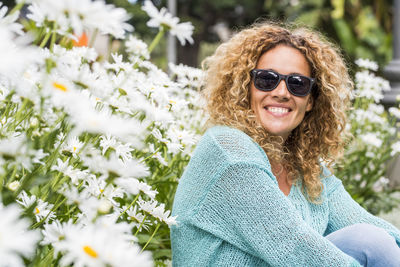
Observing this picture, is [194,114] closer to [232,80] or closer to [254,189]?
Result: [232,80]

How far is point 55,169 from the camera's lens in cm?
116

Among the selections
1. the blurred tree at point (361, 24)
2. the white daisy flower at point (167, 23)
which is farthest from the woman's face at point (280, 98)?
the blurred tree at point (361, 24)

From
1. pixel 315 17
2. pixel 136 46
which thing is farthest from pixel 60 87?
pixel 315 17

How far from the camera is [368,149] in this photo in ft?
11.3

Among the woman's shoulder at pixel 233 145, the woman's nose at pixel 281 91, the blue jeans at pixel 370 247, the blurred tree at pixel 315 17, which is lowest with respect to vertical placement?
the blurred tree at pixel 315 17

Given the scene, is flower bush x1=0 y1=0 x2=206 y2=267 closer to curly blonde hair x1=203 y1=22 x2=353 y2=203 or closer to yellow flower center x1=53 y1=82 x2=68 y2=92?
yellow flower center x1=53 y1=82 x2=68 y2=92

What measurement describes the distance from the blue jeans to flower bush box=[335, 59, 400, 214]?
155 cm

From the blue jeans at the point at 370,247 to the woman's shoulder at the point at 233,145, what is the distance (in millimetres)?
351

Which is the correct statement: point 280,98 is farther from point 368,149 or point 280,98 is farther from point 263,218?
point 368,149

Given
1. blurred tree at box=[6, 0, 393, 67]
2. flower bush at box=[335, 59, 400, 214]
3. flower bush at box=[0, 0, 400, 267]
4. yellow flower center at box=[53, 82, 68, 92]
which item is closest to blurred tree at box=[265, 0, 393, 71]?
blurred tree at box=[6, 0, 393, 67]

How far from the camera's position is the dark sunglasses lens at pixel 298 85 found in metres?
1.84

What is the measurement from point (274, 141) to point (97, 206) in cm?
108

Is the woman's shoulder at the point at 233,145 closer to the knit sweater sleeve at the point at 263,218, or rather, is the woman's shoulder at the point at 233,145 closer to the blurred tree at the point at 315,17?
the knit sweater sleeve at the point at 263,218

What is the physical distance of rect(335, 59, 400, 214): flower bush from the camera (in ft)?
10.7
